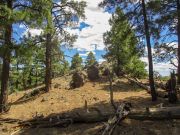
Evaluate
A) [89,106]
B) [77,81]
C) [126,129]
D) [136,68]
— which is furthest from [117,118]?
[136,68]

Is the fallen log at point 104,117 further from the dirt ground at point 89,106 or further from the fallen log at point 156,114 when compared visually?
the dirt ground at point 89,106

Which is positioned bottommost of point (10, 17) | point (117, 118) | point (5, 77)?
point (117, 118)

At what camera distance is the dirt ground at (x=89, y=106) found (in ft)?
45.1

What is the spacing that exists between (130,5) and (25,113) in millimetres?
10226

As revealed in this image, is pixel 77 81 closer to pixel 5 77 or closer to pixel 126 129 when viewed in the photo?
pixel 5 77

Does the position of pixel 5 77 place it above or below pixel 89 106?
above

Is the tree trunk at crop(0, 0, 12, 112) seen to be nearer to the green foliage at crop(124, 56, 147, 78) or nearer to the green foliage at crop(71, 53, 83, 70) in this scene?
the green foliage at crop(124, 56, 147, 78)

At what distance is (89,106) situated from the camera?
19203 millimetres

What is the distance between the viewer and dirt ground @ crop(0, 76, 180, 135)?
1374cm

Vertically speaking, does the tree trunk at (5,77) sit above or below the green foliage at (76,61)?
below

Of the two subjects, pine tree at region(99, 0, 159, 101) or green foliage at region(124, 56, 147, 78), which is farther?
green foliage at region(124, 56, 147, 78)

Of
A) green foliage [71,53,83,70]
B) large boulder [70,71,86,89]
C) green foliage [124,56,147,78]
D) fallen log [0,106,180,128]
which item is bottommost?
fallen log [0,106,180,128]

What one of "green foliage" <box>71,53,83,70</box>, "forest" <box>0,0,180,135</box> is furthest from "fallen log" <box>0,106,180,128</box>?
"green foliage" <box>71,53,83,70</box>

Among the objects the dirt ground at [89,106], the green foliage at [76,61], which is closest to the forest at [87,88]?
the dirt ground at [89,106]
